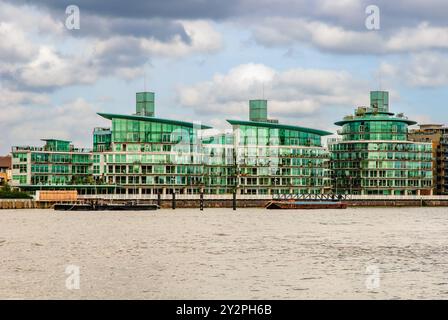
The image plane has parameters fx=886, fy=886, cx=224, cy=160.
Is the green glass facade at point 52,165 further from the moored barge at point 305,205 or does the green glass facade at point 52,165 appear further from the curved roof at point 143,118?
the moored barge at point 305,205

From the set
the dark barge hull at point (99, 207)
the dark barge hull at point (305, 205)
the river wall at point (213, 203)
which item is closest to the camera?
the dark barge hull at point (99, 207)

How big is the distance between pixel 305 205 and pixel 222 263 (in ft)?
390

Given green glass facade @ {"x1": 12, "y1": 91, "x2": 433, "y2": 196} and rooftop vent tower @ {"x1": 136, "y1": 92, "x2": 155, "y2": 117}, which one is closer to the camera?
green glass facade @ {"x1": 12, "y1": 91, "x2": 433, "y2": 196}

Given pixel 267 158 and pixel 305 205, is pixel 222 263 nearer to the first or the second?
pixel 305 205

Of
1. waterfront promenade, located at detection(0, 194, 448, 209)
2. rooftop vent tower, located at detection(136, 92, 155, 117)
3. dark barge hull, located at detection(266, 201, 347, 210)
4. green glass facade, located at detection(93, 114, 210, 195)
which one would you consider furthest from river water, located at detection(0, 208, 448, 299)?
rooftop vent tower, located at detection(136, 92, 155, 117)

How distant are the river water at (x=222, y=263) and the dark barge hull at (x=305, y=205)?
7652cm

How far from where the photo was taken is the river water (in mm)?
46250

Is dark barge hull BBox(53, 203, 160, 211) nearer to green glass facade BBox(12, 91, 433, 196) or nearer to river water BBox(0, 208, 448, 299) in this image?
green glass facade BBox(12, 91, 433, 196)

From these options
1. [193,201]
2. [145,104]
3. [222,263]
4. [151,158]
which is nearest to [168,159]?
[151,158]

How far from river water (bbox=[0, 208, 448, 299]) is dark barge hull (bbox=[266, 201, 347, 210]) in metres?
76.5

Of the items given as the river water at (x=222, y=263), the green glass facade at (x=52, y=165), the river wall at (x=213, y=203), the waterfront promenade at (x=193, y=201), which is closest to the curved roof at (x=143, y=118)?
the green glass facade at (x=52, y=165)

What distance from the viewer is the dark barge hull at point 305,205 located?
174625 millimetres
